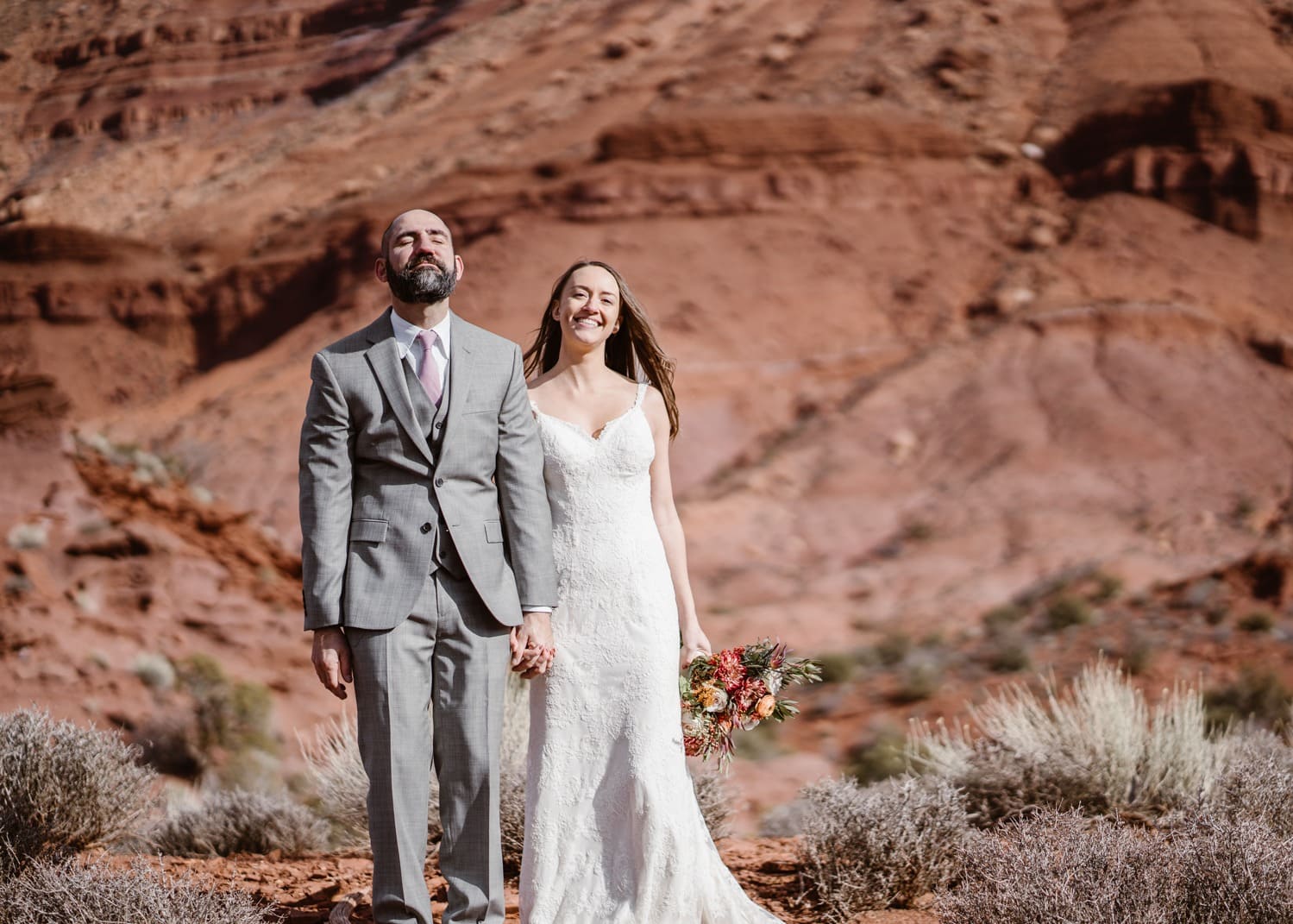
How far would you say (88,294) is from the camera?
23.9 m

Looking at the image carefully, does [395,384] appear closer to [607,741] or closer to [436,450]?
[436,450]

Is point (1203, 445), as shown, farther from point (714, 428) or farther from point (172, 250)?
point (172, 250)

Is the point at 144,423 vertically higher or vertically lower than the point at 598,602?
lower

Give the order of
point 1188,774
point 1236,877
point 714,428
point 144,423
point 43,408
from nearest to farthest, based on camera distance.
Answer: point 1236,877 → point 1188,774 → point 43,408 → point 714,428 → point 144,423

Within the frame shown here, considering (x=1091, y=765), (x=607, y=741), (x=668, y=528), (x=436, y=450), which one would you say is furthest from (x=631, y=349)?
(x=1091, y=765)

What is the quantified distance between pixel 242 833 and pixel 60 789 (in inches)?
37.0

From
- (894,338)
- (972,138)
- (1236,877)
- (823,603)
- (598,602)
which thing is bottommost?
(823,603)

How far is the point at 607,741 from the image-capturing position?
11.0 feet

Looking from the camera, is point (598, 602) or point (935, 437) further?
point (935, 437)

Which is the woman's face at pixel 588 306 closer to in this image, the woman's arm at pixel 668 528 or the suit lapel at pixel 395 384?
the woman's arm at pixel 668 528

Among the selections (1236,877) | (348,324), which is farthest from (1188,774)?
(348,324)

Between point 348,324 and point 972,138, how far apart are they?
494 inches

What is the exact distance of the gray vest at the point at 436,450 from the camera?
304 centimetres

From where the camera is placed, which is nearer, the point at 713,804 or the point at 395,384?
the point at 395,384
